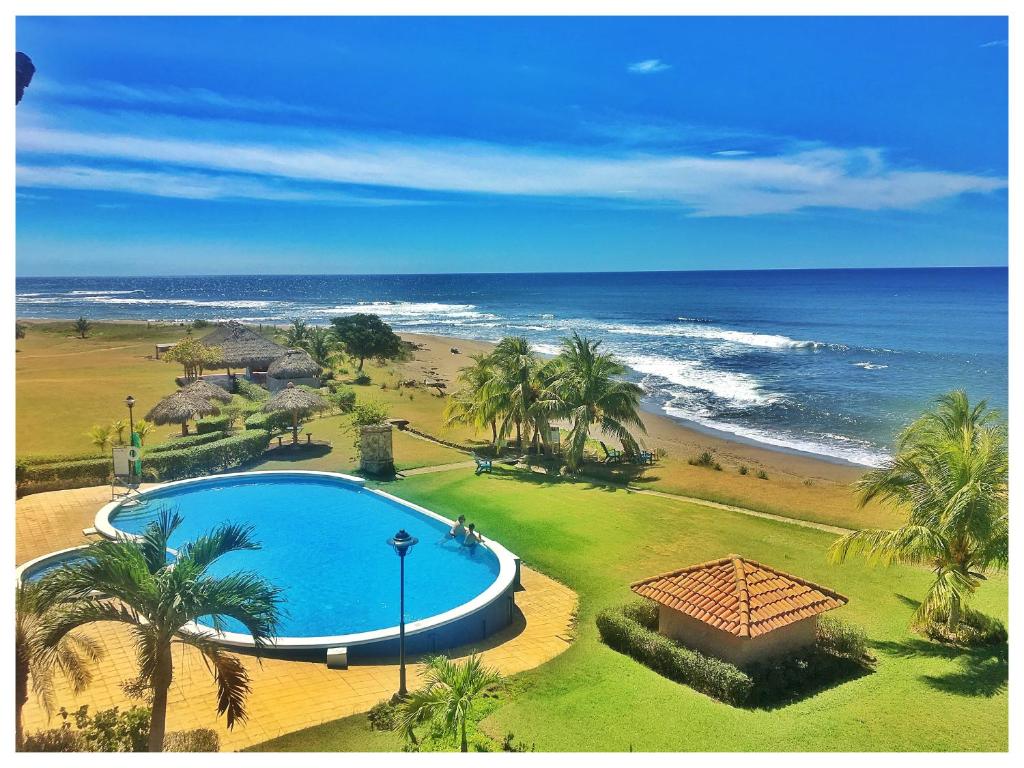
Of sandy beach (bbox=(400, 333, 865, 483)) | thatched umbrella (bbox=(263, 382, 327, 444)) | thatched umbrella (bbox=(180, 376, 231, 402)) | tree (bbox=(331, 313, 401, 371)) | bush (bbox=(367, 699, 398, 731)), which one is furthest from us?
tree (bbox=(331, 313, 401, 371))

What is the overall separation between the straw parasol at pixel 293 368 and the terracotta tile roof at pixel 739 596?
25.3 metres

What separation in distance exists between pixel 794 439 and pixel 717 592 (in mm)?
22071

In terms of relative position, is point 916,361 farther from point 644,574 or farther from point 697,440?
point 644,574

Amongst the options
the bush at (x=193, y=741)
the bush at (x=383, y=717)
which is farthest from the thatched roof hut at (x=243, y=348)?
the bush at (x=383, y=717)

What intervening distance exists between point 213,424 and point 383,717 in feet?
56.0

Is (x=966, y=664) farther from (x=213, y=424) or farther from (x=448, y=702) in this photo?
(x=213, y=424)

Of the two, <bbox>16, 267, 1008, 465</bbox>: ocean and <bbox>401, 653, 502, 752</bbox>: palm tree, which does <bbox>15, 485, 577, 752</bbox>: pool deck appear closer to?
<bbox>401, 653, 502, 752</bbox>: palm tree

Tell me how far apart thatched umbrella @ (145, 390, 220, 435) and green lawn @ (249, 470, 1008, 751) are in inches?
500

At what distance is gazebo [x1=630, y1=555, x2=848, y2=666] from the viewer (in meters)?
9.16

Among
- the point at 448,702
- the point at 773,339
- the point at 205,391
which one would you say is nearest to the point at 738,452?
the point at 205,391

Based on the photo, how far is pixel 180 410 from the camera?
893 inches

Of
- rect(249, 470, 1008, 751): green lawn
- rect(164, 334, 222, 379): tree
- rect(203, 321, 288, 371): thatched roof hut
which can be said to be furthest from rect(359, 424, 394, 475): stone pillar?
rect(164, 334, 222, 379): tree

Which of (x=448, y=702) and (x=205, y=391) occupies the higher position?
(x=205, y=391)

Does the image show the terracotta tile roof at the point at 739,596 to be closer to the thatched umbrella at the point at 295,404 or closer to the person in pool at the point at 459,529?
the person in pool at the point at 459,529
